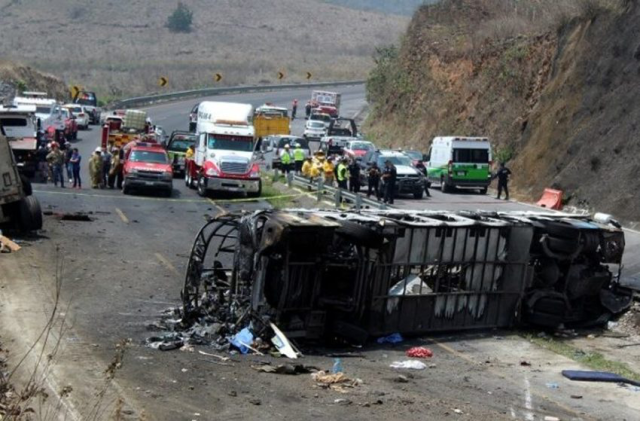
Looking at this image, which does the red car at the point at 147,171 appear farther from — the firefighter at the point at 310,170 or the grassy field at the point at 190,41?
the grassy field at the point at 190,41

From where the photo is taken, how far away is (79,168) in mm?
40969

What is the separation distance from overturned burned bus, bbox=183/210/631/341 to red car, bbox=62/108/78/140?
42884mm

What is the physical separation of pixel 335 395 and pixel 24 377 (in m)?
4.28

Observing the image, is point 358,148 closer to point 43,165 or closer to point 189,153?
point 189,153

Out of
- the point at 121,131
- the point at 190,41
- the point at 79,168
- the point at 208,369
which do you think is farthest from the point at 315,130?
the point at 190,41

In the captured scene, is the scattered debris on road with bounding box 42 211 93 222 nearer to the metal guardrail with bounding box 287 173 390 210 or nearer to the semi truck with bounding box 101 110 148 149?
the metal guardrail with bounding box 287 173 390 210

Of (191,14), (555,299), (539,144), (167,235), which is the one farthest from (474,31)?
(191,14)

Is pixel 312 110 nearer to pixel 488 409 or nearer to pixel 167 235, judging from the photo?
pixel 167 235

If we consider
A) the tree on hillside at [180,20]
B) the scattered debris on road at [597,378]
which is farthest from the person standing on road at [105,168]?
the tree on hillside at [180,20]

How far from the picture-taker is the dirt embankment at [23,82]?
7744 centimetres

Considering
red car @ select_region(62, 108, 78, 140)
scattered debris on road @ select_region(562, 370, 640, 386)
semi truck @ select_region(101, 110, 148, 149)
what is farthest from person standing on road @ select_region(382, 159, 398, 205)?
red car @ select_region(62, 108, 78, 140)

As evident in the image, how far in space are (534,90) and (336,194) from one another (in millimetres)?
20832

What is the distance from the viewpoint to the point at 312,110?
81.9 m

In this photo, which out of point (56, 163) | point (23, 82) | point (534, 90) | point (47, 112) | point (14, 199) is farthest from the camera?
point (23, 82)
